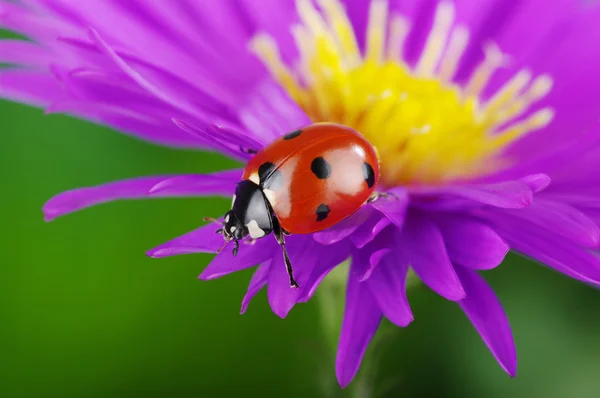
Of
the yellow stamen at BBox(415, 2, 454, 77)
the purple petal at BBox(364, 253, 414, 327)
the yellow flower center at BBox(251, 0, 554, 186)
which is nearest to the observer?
the purple petal at BBox(364, 253, 414, 327)

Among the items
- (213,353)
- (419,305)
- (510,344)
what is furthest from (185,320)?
(510,344)

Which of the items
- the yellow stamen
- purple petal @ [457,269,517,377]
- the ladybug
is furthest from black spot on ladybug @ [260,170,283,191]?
the yellow stamen

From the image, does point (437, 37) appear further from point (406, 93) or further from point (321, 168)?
point (321, 168)

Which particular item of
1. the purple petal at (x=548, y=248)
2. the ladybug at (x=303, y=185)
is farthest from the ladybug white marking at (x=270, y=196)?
the purple petal at (x=548, y=248)

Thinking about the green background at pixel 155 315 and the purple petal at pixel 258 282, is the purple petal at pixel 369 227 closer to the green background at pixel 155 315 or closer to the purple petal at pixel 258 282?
the purple petal at pixel 258 282

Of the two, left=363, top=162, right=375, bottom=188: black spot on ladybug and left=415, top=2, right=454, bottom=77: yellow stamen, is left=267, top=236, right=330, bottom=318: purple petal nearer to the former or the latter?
left=363, top=162, right=375, bottom=188: black spot on ladybug

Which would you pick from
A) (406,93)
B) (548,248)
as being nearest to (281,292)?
(548,248)
